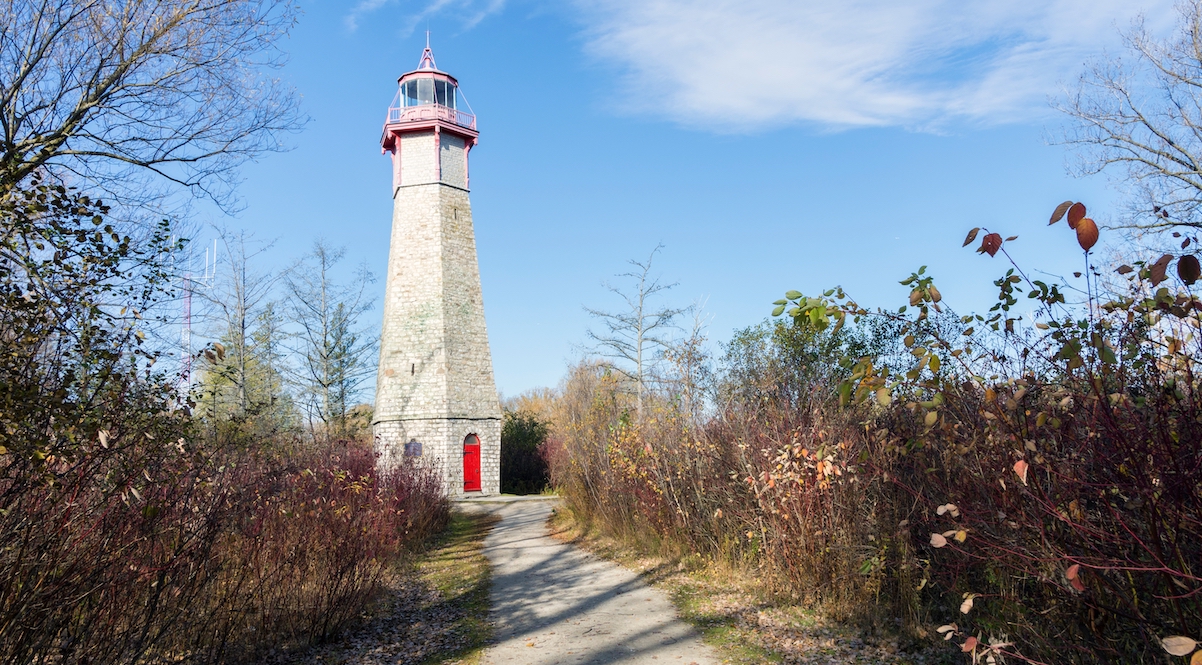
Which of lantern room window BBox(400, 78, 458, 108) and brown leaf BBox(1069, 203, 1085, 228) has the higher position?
lantern room window BBox(400, 78, 458, 108)

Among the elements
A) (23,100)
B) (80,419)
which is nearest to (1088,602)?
(80,419)

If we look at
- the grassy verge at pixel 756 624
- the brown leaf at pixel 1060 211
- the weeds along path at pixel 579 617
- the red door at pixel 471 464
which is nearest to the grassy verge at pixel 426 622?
the weeds along path at pixel 579 617

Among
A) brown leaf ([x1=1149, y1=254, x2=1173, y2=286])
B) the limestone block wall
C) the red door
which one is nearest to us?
brown leaf ([x1=1149, y1=254, x2=1173, y2=286])

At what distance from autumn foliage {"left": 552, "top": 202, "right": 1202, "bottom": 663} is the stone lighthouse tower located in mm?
14560

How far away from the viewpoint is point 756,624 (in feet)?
23.5

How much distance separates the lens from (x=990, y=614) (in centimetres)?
560

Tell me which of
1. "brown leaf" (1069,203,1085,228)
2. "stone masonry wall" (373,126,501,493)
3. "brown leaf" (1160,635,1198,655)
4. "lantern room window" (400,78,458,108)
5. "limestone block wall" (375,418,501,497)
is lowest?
"brown leaf" (1160,635,1198,655)

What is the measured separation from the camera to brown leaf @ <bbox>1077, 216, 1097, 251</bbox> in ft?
9.09

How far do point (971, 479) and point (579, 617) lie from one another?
436 centimetres

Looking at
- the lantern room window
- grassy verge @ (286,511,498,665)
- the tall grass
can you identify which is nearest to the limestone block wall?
the lantern room window

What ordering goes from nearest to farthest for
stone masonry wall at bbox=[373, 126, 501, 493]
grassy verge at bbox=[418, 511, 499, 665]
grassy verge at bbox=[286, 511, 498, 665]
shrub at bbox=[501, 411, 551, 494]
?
grassy verge at bbox=[286, 511, 498, 665] < grassy verge at bbox=[418, 511, 499, 665] < stone masonry wall at bbox=[373, 126, 501, 493] < shrub at bbox=[501, 411, 551, 494]

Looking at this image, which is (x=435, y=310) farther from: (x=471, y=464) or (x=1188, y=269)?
(x=1188, y=269)

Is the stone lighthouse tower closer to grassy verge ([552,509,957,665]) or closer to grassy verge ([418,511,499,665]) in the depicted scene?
grassy verge ([418,511,499,665])

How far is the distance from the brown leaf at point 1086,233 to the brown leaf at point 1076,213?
0.02m
